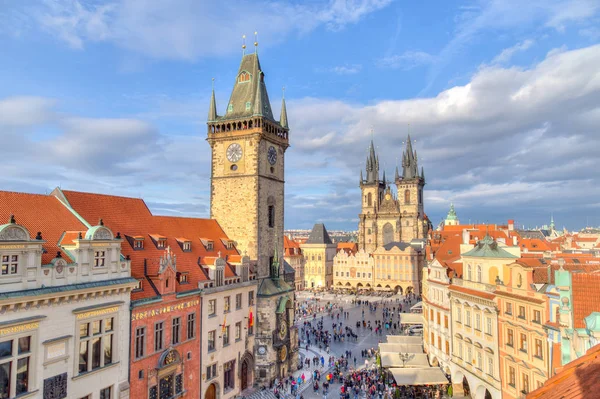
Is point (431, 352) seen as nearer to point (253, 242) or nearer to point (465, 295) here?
point (465, 295)

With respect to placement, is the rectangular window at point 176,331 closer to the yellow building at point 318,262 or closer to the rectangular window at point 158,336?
the rectangular window at point 158,336

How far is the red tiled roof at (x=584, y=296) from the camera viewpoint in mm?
22547

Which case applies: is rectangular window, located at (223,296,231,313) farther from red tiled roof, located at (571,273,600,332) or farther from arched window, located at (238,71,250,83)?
red tiled roof, located at (571,273,600,332)

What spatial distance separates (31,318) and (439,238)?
295 feet

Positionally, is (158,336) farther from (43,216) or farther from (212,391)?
(43,216)

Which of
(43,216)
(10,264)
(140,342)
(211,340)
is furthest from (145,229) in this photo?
(10,264)

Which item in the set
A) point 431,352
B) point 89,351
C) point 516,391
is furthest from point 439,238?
point 89,351

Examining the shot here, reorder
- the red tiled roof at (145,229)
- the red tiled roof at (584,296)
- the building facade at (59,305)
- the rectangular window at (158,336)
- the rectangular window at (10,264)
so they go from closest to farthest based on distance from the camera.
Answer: the rectangular window at (10,264) → the building facade at (59,305) → the red tiled roof at (584,296) → the rectangular window at (158,336) → the red tiled roof at (145,229)

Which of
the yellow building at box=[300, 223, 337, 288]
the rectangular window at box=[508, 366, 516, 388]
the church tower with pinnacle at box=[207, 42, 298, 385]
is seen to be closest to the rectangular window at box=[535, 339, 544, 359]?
the rectangular window at box=[508, 366, 516, 388]

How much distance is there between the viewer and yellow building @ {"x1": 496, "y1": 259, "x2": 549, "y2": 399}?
26266 mm

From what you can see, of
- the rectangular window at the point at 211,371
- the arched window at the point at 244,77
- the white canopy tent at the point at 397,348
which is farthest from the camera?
the arched window at the point at 244,77

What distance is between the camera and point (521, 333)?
2828cm

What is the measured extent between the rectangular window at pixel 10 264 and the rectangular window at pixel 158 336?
990cm

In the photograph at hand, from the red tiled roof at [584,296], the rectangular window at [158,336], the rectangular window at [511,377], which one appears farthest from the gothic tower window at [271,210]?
the red tiled roof at [584,296]
